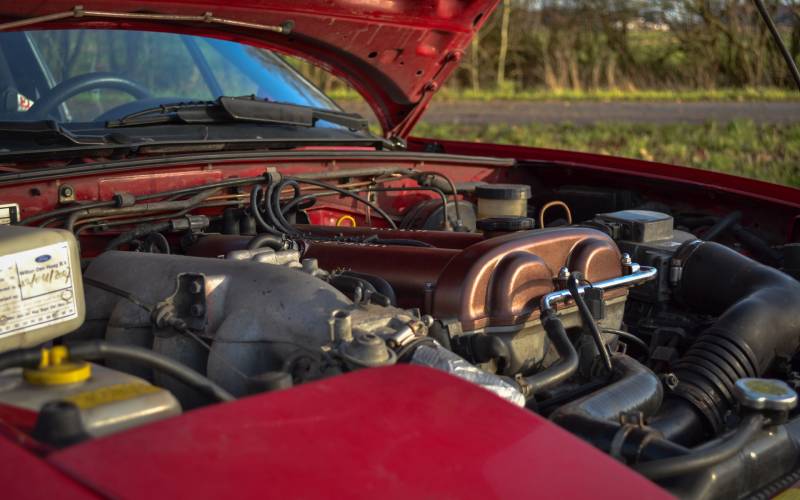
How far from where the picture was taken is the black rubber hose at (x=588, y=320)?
1.87 metres

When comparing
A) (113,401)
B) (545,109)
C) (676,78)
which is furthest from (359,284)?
(676,78)

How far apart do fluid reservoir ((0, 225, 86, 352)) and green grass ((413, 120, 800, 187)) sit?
6613 millimetres

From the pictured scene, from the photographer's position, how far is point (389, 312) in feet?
5.65

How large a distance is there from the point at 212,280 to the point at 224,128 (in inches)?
44.1

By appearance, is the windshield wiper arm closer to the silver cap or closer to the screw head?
the screw head

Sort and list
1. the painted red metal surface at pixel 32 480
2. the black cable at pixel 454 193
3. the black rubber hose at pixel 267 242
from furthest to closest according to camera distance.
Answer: the black cable at pixel 454 193 < the black rubber hose at pixel 267 242 < the painted red metal surface at pixel 32 480

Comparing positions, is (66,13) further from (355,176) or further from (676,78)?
(676,78)

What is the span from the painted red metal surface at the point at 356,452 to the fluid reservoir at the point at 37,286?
1.64 feet

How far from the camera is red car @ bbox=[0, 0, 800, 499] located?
3.86 feet

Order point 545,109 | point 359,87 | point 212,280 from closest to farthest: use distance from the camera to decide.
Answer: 1. point 212,280
2. point 359,87
3. point 545,109

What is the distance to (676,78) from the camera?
1470cm

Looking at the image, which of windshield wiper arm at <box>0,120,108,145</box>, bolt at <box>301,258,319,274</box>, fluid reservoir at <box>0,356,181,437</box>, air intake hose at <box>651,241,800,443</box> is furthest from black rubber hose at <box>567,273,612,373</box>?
windshield wiper arm at <box>0,120,108,145</box>

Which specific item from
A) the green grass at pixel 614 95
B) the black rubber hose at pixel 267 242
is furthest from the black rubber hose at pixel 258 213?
the green grass at pixel 614 95

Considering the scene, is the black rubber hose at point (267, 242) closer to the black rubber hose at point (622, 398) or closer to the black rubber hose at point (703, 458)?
the black rubber hose at point (622, 398)
